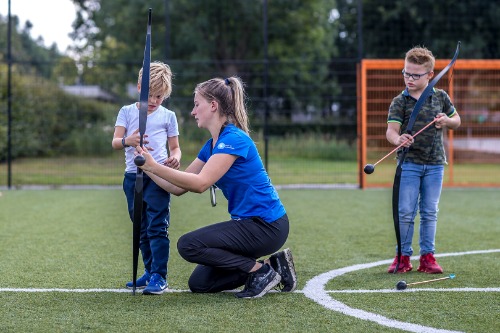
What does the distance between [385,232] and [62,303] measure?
14.5ft

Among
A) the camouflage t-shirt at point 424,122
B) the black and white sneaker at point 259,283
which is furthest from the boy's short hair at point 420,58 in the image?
the black and white sneaker at point 259,283

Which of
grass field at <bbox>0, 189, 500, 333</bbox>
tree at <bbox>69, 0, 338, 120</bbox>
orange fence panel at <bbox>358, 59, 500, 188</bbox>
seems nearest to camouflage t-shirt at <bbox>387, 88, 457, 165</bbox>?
grass field at <bbox>0, 189, 500, 333</bbox>

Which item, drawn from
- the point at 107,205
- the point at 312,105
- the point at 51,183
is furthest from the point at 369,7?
the point at 107,205

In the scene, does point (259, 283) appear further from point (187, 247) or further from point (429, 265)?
point (429, 265)

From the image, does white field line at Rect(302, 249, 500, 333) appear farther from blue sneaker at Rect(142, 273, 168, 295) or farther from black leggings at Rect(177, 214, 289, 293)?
blue sneaker at Rect(142, 273, 168, 295)

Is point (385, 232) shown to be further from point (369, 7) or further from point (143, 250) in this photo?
point (369, 7)

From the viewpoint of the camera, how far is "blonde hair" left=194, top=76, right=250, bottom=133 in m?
4.95

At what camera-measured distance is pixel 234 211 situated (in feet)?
16.6

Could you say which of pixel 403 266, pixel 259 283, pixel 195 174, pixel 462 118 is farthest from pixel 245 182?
pixel 462 118

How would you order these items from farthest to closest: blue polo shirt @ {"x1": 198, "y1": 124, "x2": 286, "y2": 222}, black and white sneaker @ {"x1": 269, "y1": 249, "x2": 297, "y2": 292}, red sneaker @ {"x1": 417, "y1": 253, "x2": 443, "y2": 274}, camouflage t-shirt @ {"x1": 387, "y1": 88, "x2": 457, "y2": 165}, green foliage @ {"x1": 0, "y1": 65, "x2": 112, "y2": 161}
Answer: green foliage @ {"x1": 0, "y1": 65, "x2": 112, "y2": 161}
camouflage t-shirt @ {"x1": 387, "y1": 88, "x2": 457, "y2": 165}
red sneaker @ {"x1": 417, "y1": 253, "x2": 443, "y2": 274}
black and white sneaker @ {"x1": 269, "y1": 249, "x2": 297, "y2": 292}
blue polo shirt @ {"x1": 198, "y1": 124, "x2": 286, "y2": 222}

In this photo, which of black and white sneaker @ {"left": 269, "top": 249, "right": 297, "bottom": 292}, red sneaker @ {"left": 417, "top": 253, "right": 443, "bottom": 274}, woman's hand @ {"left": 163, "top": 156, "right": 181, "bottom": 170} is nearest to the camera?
woman's hand @ {"left": 163, "top": 156, "right": 181, "bottom": 170}

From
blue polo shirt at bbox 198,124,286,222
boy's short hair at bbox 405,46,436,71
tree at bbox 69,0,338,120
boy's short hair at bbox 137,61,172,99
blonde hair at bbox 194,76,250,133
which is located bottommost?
blue polo shirt at bbox 198,124,286,222

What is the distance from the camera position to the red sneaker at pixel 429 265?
5840 millimetres

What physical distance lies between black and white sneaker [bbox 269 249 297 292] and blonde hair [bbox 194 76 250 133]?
81 cm
